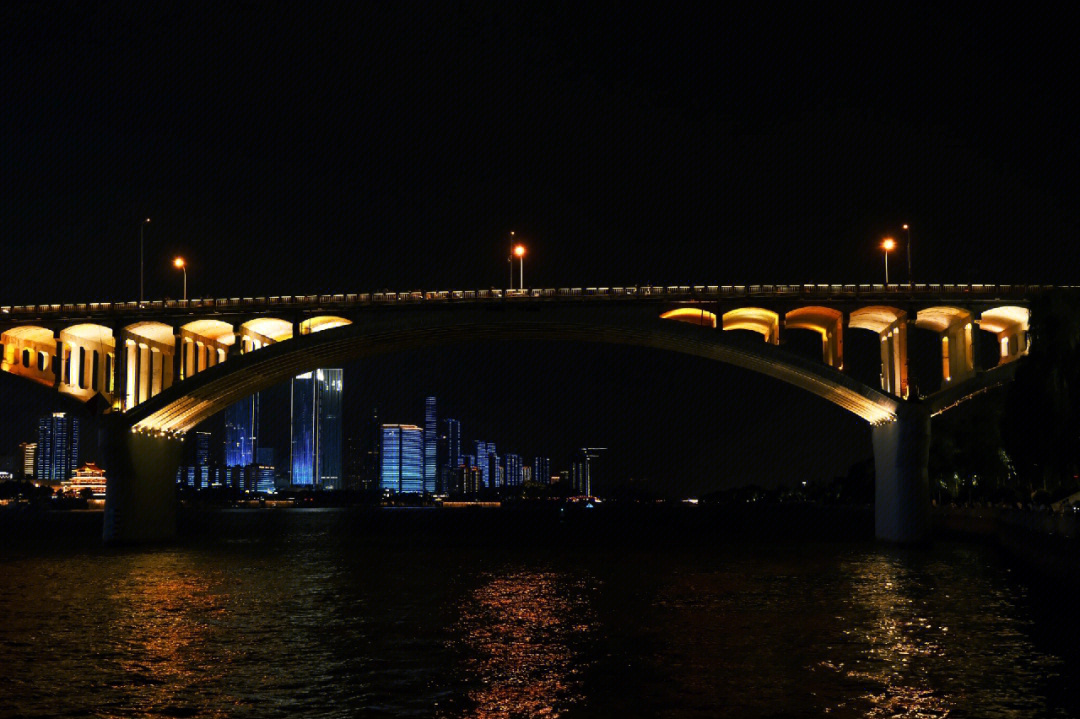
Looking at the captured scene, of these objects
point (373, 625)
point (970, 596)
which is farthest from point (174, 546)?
point (970, 596)

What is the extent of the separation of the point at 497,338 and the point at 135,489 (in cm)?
2014

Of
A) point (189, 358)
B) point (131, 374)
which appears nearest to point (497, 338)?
point (189, 358)

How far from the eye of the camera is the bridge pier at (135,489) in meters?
61.8

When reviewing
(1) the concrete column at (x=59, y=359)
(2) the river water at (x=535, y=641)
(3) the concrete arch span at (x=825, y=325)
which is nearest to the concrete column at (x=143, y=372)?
(1) the concrete column at (x=59, y=359)

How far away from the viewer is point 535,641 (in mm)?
24797

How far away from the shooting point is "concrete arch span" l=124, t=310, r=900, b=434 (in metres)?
58.1

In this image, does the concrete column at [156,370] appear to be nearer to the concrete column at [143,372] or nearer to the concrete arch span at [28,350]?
the concrete column at [143,372]

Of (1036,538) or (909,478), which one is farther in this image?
(909,478)

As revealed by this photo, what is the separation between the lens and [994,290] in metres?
58.5

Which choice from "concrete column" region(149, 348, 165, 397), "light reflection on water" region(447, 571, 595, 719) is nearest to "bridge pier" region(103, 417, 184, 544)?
"concrete column" region(149, 348, 165, 397)

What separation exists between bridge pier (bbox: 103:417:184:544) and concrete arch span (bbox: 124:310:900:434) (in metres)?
0.96

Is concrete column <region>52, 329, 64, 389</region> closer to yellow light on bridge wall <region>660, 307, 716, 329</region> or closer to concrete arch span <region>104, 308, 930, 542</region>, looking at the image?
concrete arch span <region>104, 308, 930, 542</region>

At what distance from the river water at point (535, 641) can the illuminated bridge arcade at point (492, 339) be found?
13.6m

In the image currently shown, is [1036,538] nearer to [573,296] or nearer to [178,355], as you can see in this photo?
[573,296]
